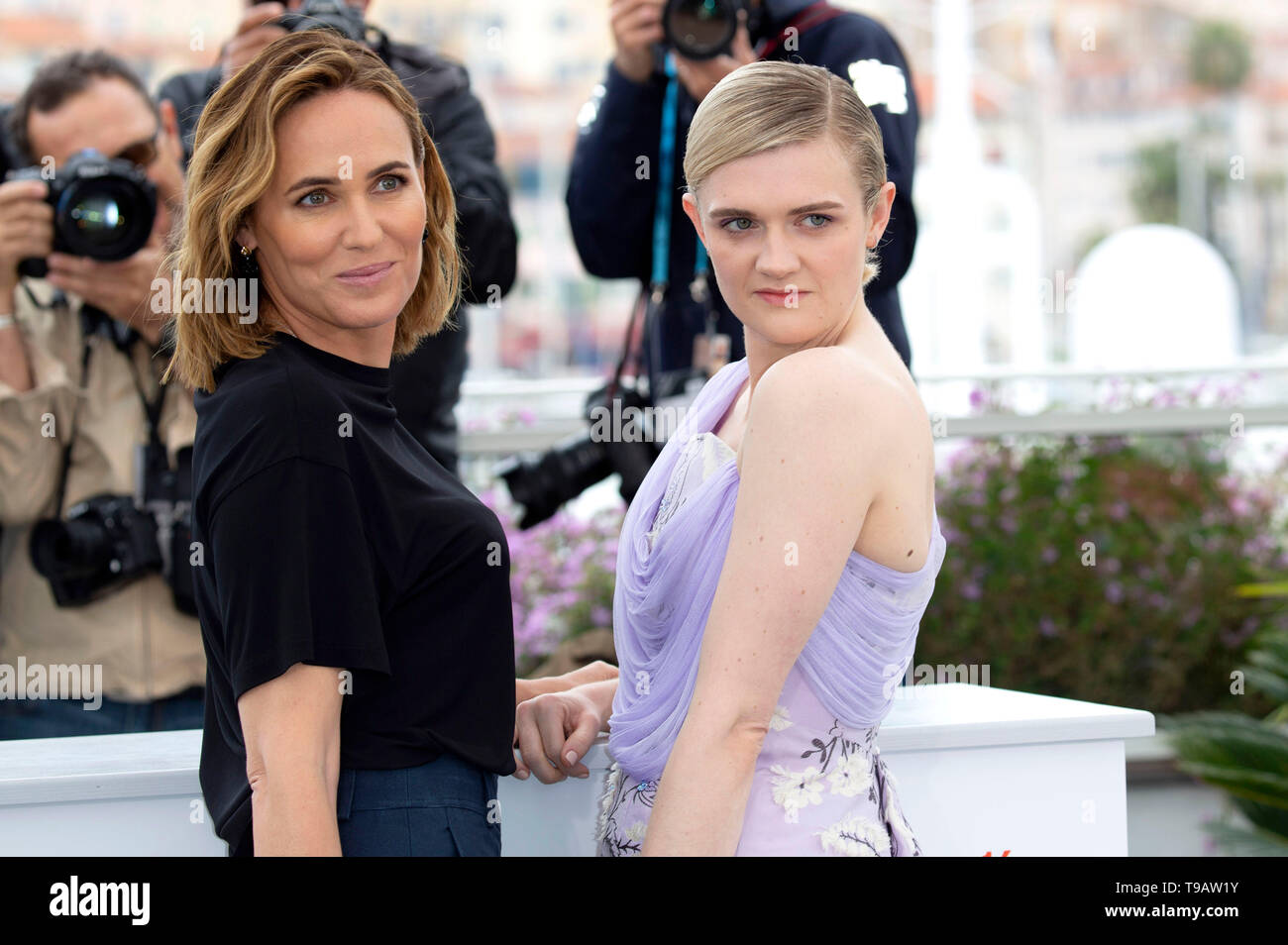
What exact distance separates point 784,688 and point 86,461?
172 cm

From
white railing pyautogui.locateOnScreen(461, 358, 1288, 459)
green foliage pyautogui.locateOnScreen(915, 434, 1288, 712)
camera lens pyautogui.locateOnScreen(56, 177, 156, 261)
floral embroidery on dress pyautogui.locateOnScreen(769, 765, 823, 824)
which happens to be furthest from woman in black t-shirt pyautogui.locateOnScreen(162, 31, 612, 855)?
green foliage pyautogui.locateOnScreen(915, 434, 1288, 712)

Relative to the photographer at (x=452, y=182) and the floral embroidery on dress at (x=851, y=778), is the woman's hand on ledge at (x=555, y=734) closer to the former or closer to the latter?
the floral embroidery on dress at (x=851, y=778)

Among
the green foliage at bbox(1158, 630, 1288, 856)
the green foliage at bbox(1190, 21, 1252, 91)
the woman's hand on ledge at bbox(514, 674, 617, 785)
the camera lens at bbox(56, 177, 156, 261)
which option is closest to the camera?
the woman's hand on ledge at bbox(514, 674, 617, 785)

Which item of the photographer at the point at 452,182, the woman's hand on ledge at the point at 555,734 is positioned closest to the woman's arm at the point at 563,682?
the woman's hand on ledge at the point at 555,734

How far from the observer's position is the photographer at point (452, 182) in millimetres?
2848

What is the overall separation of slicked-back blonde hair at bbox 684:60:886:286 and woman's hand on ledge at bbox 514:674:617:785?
0.69m

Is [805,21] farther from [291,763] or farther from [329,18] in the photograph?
[291,763]

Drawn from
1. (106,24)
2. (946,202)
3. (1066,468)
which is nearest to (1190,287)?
(946,202)

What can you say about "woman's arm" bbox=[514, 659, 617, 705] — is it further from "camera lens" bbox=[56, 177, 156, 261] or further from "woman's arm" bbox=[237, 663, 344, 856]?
"camera lens" bbox=[56, 177, 156, 261]

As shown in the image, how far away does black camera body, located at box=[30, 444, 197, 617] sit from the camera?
2611mm

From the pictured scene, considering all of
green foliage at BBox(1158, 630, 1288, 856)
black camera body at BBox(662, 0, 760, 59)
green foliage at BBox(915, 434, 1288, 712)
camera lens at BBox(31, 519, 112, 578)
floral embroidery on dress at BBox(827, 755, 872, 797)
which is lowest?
green foliage at BBox(1158, 630, 1288, 856)

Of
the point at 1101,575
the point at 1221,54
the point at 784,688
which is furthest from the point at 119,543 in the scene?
the point at 1221,54

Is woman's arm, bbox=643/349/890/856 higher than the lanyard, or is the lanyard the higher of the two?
the lanyard
